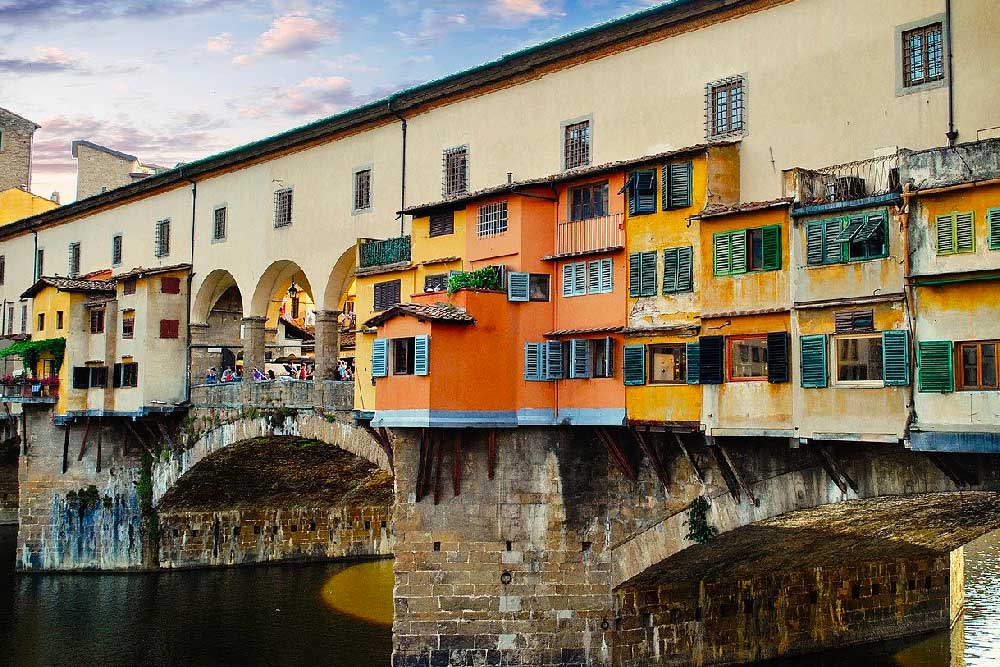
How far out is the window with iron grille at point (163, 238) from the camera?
39938mm

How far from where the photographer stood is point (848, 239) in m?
17.8

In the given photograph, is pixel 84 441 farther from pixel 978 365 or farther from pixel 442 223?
pixel 978 365

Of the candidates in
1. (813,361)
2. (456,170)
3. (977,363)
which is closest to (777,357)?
(813,361)

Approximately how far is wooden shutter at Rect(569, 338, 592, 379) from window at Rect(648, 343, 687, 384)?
4.94ft

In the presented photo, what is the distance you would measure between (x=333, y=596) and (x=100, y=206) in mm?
18426

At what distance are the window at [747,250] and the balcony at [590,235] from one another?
2.45 m

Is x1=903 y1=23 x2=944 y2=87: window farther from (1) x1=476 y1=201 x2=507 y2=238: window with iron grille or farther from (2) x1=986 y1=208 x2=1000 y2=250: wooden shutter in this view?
(1) x1=476 y1=201 x2=507 y2=238: window with iron grille

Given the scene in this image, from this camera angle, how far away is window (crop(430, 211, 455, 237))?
25250mm

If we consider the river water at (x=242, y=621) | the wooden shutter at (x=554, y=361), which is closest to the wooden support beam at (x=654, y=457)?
the wooden shutter at (x=554, y=361)

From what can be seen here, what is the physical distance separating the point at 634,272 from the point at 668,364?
1958 millimetres

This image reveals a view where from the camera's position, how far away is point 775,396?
18953 mm

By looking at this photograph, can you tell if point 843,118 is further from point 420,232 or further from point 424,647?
point 424,647

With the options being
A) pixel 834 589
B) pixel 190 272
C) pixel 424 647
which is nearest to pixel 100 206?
pixel 190 272

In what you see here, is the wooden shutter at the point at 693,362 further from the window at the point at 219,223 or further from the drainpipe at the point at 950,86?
the window at the point at 219,223
